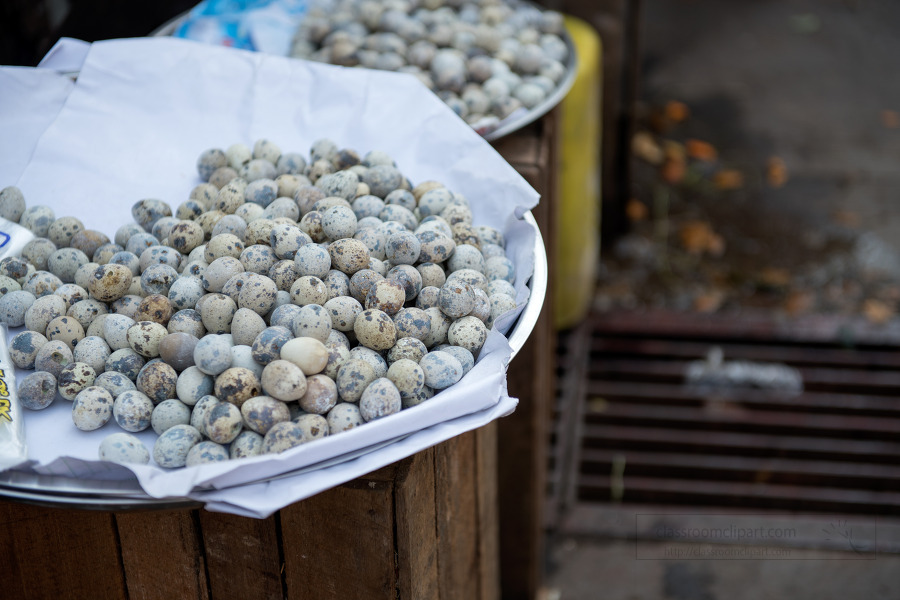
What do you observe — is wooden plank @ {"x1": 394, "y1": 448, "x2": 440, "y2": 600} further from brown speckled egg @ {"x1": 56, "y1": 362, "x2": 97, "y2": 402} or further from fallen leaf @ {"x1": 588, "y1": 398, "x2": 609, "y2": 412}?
fallen leaf @ {"x1": 588, "y1": 398, "x2": 609, "y2": 412}

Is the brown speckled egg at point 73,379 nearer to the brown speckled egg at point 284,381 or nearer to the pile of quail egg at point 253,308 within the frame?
the pile of quail egg at point 253,308

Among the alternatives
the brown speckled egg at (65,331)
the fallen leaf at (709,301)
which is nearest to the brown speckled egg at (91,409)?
the brown speckled egg at (65,331)

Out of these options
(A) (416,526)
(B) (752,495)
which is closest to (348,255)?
(A) (416,526)

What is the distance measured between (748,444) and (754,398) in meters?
0.20

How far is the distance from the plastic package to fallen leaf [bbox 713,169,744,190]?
3.08 metres

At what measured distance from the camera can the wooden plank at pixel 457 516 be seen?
1209 millimetres

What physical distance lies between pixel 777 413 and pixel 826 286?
0.77 metres

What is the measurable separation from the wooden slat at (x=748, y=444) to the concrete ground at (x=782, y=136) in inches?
11.4

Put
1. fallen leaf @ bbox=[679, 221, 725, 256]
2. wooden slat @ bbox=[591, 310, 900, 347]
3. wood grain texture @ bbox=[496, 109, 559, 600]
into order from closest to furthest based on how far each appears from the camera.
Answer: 1. wood grain texture @ bbox=[496, 109, 559, 600]
2. wooden slat @ bbox=[591, 310, 900, 347]
3. fallen leaf @ bbox=[679, 221, 725, 256]

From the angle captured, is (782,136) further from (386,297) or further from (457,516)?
(386,297)

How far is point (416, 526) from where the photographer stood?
106cm

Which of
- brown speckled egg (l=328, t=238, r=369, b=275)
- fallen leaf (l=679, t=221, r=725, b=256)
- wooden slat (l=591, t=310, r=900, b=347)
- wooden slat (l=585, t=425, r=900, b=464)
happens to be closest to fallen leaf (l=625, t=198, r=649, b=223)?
fallen leaf (l=679, t=221, r=725, b=256)

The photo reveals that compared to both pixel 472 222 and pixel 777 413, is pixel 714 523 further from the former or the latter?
pixel 472 222

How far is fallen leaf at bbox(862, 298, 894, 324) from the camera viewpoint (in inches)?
107
